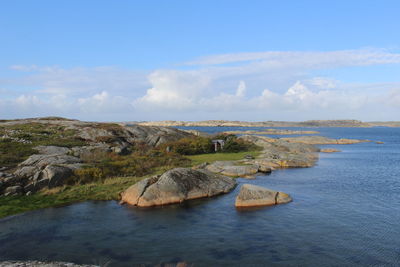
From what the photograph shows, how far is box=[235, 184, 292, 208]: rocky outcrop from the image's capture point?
882 inches

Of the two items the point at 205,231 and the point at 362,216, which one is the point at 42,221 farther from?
the point at 362,216

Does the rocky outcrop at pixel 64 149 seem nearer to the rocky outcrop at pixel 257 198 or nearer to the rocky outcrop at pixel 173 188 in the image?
the rocky outcrop at pixel 173 188

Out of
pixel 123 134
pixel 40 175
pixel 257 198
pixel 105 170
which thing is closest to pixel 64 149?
pixel 105 170

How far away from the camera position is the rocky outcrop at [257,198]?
22.4 meters

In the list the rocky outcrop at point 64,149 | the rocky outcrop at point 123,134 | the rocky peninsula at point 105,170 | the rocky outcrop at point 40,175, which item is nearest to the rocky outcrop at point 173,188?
the rocky peninsula at point 105,170

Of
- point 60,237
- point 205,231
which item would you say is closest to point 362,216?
point 205,231

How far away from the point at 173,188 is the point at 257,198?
6635 millimetres

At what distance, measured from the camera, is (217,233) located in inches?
675

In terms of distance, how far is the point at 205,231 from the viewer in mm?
17516

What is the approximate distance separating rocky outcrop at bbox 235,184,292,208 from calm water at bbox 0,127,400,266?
2.32ft

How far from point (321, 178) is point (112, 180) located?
75.3 feet

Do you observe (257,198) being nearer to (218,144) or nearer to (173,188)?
(173,188)

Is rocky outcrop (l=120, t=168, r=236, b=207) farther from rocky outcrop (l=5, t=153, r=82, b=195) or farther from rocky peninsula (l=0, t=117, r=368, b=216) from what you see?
rocky outcrop (l=5, t=153, r=82, b=195)

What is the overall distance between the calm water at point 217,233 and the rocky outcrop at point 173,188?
1032 mm
